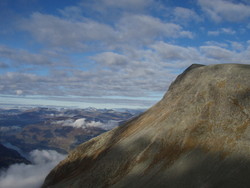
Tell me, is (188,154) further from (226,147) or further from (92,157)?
(92,157)

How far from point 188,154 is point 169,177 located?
468 cm

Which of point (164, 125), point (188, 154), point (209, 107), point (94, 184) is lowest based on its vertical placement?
point (94, 184)

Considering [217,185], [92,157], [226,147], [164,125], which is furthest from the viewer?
[92,157]

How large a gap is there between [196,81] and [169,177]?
69.5 ft

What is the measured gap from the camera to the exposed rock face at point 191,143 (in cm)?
2935

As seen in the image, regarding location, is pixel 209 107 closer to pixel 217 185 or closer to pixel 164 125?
pixel 164 125

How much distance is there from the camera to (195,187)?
90.3 feet

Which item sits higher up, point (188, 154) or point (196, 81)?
point (196, 81)

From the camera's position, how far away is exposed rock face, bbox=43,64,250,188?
29.3m

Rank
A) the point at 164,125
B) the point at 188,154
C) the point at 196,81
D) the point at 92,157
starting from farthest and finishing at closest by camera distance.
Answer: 1. the point at 92,157
2. the point at 196,81
3. the point at 164,125
4. the point at 188,154

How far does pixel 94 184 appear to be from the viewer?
39469mm

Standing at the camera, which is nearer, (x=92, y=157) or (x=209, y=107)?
(x=209, y=107)

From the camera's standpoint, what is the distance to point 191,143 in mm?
35750

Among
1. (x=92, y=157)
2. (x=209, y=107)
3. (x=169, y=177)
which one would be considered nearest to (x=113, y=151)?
(x=92, y=157)
